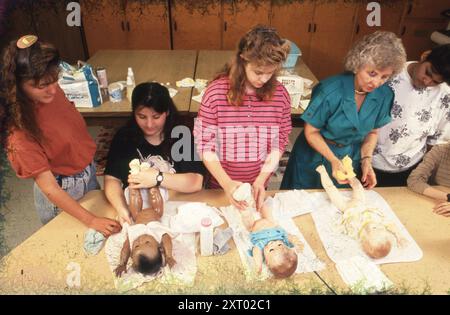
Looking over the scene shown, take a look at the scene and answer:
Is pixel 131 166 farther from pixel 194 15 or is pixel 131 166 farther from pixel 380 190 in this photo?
pixel 194 15

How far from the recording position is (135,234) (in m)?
1.45

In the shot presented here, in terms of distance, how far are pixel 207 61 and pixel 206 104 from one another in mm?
2170

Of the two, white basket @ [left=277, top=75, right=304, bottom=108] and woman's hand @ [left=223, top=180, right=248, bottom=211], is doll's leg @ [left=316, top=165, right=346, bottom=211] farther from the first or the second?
white basket @ [left=277, top=75, right=304, bottom=108]

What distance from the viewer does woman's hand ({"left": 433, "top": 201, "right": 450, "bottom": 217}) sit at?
1.73 m

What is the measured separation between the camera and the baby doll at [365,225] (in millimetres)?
1489

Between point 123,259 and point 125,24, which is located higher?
point 125,24

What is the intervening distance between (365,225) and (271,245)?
0.52 m

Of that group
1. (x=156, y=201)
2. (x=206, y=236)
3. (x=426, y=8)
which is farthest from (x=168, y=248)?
(x=426, y=8)

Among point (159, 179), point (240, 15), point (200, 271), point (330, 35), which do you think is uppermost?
point (240, 15)

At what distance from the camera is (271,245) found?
4.73 ft

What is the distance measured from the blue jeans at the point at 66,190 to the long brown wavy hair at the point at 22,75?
0.43 metres

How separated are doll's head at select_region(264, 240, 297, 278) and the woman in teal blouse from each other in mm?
659

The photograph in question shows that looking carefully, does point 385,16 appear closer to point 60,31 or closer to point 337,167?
point 337,167
